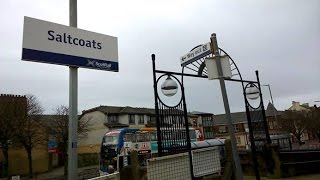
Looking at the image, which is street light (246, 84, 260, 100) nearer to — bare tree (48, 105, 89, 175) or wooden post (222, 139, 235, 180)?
wooden post (222, 139, 235, 180)

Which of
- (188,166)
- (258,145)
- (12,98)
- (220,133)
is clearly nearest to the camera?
(188,166)

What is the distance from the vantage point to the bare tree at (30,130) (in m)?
34.8

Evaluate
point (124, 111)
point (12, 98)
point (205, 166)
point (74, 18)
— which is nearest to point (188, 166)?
point (205, 166)

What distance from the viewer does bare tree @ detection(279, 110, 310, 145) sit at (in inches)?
2837

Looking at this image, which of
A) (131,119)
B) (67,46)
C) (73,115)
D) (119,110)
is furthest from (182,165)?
(119,110)

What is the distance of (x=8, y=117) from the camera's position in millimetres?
34156

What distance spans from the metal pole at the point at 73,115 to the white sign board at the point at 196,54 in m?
2.76

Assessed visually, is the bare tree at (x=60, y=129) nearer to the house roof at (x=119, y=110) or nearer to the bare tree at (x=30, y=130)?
the bare tree at (x=30, y=130)

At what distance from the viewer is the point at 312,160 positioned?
1355cm

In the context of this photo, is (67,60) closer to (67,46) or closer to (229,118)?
(67,46)

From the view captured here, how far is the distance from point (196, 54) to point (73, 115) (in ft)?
11.3

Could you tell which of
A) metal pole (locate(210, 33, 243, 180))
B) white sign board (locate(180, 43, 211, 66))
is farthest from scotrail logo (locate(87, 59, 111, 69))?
white sign board (locate(180, 43, 211, 66))

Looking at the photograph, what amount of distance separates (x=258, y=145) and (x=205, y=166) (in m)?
6.19

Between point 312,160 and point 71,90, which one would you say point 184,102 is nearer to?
point 71,90
